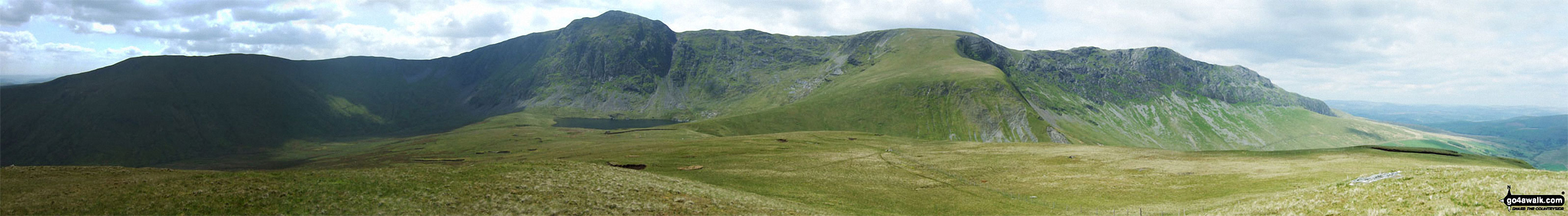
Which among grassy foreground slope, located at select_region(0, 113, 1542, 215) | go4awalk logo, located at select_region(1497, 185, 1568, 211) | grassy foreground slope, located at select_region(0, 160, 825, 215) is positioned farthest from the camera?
grassy foreground slope, located at select_region(0, 113, 1542, 215)

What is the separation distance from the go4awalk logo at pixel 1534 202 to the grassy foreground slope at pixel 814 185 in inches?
25.5

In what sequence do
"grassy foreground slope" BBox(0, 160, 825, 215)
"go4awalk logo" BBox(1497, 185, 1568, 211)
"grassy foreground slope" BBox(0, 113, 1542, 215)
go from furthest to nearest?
"grassy foreground slope" BBox(0, 113, 1542, 215), "grassy foreground slope" BBox(0, 160, 825, 215), "go4awalk logo" BBox(1497, 185, 1568, 211)

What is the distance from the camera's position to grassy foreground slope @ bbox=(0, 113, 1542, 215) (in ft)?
106

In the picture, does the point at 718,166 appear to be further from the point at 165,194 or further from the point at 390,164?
the point at 390,164

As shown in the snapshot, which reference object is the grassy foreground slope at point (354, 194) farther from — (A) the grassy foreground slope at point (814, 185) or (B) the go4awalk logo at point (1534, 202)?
(B) the go4awalk logo at point (1534, 202)

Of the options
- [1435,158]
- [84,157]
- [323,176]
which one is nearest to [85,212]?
[323,176]

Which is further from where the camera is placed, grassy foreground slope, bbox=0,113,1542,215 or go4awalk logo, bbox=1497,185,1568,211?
grassy foreground slope, bbox=0,113,1542,215

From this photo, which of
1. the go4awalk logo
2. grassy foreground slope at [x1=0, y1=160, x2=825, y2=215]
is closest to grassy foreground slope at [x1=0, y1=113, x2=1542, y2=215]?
grassy foreground slope at [x1=0, y1=160, x2=825, y2=215]

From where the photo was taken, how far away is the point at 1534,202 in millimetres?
26359

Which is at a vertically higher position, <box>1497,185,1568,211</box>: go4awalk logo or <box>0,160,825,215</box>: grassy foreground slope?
<box>1497,185,1568,211</box>: go4awalk logo

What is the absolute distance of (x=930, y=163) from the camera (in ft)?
293

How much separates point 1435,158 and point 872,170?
68766 mm

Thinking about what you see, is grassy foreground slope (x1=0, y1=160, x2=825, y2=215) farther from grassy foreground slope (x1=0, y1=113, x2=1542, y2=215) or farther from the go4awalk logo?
the go4awalk logo

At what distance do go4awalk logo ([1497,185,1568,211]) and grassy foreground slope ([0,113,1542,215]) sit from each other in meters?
0.65
